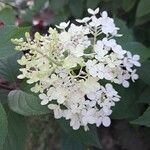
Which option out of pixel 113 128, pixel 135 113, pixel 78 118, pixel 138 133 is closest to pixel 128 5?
pixel 135 113

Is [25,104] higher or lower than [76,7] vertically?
lower

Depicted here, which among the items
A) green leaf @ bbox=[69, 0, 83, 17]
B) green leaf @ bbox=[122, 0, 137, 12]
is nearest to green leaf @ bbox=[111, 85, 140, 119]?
green leaf @ bbox=[122, 0, 137, 12]

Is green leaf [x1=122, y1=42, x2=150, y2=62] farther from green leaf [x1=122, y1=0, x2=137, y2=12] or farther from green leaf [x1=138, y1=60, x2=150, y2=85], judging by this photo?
green leaf [x1=122, y1=0, x2=137, y2=12]

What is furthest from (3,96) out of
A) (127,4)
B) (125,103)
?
(127,4)

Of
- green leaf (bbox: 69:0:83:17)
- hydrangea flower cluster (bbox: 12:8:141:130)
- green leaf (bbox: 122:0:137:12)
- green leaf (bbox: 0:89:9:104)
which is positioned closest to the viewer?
hydrangea flower cluster (bbox: 12:8:141:130)

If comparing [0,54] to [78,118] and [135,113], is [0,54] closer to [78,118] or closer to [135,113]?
[78,118]

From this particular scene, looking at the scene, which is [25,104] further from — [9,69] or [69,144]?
[69,144]

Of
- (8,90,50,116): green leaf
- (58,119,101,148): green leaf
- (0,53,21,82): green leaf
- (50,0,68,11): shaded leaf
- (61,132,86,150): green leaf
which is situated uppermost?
(50,0,68,11): shaded leaf
